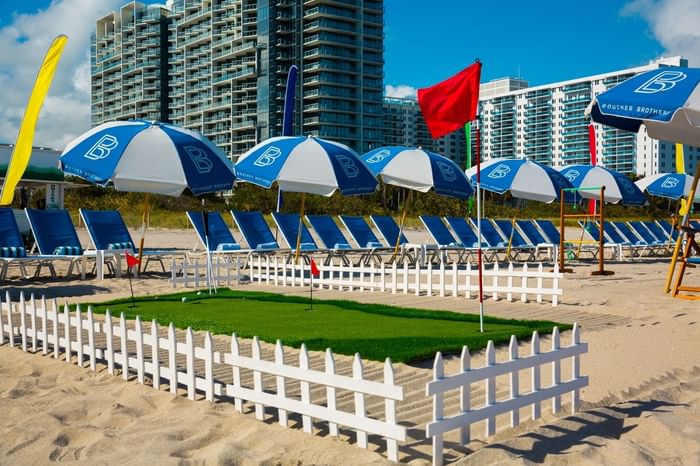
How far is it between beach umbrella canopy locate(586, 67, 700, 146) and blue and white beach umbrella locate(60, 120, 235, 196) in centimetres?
482

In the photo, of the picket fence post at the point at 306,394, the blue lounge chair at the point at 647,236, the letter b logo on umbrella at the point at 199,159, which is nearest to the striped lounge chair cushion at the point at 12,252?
the letter b logo on umbrella at the point at 199,159

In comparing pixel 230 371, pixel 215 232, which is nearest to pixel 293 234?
pixel 215 232

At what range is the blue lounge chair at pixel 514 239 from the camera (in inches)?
648

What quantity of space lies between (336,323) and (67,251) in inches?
280

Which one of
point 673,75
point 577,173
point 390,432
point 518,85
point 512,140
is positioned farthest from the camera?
point 518,85

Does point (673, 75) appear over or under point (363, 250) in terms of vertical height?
over

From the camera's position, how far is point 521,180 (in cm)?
1484

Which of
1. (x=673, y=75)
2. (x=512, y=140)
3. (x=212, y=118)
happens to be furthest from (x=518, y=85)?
(x=673, y=75)

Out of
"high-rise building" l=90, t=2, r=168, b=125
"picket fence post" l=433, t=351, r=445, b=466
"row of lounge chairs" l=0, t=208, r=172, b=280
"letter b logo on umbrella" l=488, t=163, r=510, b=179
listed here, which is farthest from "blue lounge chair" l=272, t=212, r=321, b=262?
"high-rise building" l=90, t=2, r=168, b=125

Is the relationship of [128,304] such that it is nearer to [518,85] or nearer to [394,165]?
[394,165]

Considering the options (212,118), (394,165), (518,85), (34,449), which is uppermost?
(518,85)

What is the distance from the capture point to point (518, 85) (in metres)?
132

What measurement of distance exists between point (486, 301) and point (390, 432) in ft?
20.4

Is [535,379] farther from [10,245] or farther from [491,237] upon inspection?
[491,237]
